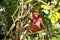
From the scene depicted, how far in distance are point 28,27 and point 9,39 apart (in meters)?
0.34

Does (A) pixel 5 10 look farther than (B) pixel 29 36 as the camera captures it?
Yes

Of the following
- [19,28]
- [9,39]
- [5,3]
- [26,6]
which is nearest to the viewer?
[19,28]

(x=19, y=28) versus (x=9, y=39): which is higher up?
(x=19, y=28)

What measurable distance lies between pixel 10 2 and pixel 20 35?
1.26 feet

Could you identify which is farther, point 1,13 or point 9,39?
point 1,13

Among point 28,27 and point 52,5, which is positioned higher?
point 52,5

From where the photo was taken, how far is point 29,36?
1.26 meters

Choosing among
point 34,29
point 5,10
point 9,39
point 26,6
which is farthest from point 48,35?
point 5,10

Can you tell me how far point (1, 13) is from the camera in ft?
5.43

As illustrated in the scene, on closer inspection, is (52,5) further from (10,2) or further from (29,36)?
(10,2)

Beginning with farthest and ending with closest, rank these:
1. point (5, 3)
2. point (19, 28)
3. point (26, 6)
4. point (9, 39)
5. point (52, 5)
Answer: point (5, 3) → point (9, 39) → point (26, 6) → point (19, 28) → point (52, 5)

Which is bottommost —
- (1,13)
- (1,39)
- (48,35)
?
(1,39)

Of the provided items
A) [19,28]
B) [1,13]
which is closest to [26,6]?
[19,28]

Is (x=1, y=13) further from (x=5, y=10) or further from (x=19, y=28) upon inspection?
(x=19, y=28)
